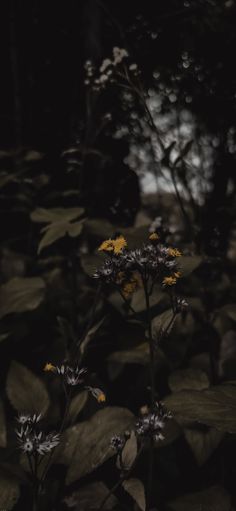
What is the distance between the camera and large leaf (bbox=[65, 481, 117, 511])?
1298 millimetres

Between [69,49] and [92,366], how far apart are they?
98.9 inches

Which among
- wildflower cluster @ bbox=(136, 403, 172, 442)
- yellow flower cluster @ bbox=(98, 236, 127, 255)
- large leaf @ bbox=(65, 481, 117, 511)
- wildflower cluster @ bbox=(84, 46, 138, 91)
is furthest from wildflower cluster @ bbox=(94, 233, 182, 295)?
wildflower cluster @ bbox=(84, 46, 138, 91)

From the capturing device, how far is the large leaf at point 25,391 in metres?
1.48

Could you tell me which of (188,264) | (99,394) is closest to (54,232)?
(188,264)

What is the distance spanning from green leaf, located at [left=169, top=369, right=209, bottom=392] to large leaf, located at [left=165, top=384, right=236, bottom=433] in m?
0.41

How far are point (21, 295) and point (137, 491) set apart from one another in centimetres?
102

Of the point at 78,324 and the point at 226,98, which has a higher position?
the point at 226,98

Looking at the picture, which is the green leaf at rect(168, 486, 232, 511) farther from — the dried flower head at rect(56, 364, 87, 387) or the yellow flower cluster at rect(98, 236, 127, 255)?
the yellow flower cluster at rect(98, 236, 127, 255)

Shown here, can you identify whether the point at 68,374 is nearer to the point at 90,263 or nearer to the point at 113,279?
the point at 113,279

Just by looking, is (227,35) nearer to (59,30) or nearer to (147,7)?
(147,7)

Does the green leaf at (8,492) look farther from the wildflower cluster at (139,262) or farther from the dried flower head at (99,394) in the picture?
the wildflower cluster at (139,262)

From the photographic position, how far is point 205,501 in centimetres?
130

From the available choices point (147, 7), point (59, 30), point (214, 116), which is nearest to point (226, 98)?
point (214, 116)

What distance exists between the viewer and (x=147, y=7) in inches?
138
